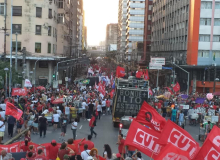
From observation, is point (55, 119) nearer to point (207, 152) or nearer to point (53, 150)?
point (53, 150)

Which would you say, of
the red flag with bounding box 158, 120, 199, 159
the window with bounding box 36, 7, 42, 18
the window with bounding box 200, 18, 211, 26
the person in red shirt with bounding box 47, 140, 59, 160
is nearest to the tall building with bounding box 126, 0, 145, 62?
the window with bounding box 200, 18, 211, 26

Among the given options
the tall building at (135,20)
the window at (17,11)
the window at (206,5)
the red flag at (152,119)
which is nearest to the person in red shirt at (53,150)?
the red flag at (152,119)

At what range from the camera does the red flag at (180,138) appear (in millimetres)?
8305

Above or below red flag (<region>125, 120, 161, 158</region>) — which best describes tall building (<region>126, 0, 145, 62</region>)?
above

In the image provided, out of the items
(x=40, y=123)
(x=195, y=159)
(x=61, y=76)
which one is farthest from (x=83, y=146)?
(x=61, y=76)

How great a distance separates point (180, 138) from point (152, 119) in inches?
78.6

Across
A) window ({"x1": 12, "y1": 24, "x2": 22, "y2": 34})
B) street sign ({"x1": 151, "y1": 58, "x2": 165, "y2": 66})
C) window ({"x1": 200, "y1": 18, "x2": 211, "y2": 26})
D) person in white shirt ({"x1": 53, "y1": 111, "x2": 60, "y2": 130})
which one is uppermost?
window ({"x1": 200, "y1": 18, "x2": 211, "y2": 26})

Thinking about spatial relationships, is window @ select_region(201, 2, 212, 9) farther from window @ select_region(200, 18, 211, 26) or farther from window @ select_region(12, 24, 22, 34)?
window @ select_region(12, 24, 22, 34)

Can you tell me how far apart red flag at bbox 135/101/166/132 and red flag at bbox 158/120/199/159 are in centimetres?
169

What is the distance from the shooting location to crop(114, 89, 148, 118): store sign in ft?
70.1

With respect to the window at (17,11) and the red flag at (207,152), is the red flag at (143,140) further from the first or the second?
the window at (17,11)

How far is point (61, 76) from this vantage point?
6053 centimetres

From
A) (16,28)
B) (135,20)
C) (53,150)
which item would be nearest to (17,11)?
(16,28)

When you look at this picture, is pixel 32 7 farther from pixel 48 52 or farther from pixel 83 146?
pixel 83 146
